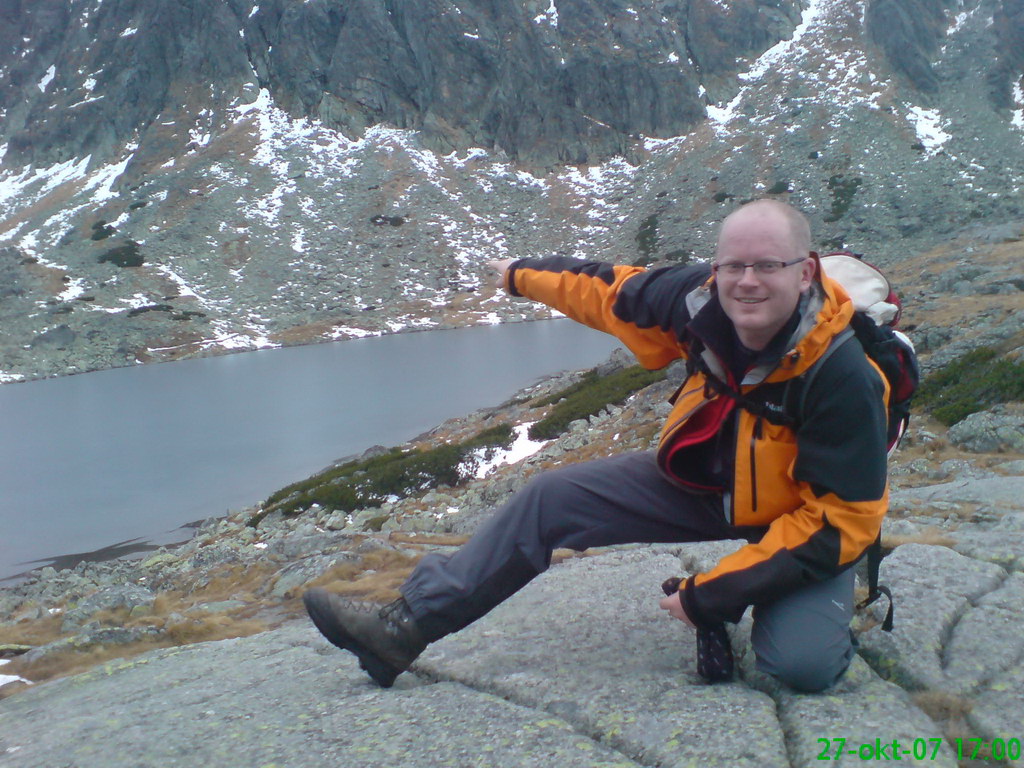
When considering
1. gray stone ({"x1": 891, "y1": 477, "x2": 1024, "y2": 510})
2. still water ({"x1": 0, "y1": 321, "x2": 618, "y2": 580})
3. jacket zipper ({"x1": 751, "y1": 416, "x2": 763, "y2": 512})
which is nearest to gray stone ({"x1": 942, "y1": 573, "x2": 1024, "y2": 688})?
jacket zipper ({"x1": 751, "y1": 416, "x2": 763, "y2": 512})

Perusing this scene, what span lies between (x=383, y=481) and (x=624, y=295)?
40.8 feet

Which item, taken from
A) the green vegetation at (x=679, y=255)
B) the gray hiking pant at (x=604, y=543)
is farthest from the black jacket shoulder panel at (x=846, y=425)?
the green vegetation at (x=679, y=255)

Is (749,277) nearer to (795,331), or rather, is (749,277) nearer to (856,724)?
(795,331)

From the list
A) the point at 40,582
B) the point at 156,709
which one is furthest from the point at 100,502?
the point at 156,709

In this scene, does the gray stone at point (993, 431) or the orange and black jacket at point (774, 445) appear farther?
the gray stone at point (993, 431)

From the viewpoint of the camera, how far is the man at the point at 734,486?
2385 millimetres

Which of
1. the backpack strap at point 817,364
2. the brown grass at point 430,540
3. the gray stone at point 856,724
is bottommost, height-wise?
the brown grass at point 430,540

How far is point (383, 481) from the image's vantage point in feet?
48.3

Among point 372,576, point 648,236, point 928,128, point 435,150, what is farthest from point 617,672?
point 435,150

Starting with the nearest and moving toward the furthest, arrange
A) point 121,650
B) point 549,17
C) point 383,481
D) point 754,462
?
point 754,462 → point 121,650 → point 383,481 → point 549,17

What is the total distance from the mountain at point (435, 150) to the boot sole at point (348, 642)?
52.6m

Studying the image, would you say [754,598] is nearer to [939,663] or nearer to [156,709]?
[939,663]

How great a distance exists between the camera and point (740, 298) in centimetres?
247

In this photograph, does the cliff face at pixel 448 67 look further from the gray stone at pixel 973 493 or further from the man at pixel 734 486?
the man at pixel 734 486
